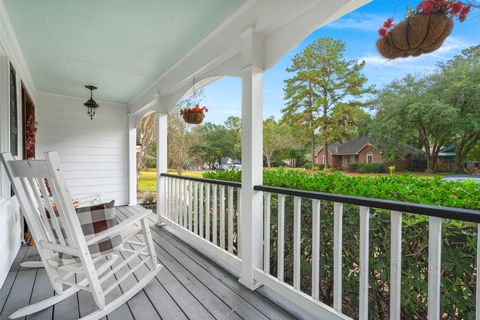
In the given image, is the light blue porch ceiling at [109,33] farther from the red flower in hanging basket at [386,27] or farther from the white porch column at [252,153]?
the red flower in hanging basket at [386,27]

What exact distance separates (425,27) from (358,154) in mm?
722

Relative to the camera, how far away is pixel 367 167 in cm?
154

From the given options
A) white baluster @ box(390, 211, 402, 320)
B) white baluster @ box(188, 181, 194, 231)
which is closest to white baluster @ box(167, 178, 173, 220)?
white baluster @ box(188, 181, 194, 231)

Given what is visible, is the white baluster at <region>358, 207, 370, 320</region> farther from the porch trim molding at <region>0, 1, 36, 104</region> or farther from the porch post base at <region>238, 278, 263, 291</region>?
the porch trim molding at <region>0, 1, 36, 104</region>

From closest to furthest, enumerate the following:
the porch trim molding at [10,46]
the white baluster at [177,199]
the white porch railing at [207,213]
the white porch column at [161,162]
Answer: the porch trim molding at [10,46] → the white porch railing at [207,213] → the white baluster at [177,199] → the white porch column at [161,162]

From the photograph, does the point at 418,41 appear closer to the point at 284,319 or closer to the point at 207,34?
the point at 284,319

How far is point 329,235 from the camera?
188 centimetres

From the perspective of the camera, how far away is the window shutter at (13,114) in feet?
8.94

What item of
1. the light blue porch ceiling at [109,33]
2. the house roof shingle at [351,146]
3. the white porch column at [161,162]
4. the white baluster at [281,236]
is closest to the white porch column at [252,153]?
the white baluster at [281,236]

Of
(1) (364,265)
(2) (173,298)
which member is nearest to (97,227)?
(2) (173,298)

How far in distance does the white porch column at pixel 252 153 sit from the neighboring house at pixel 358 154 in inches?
22.2

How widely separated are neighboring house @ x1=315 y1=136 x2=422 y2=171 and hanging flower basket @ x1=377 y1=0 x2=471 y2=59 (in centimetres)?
48

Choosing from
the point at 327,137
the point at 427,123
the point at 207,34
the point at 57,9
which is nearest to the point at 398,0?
the point at 427,123

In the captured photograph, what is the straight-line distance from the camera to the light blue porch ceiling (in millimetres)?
2086
